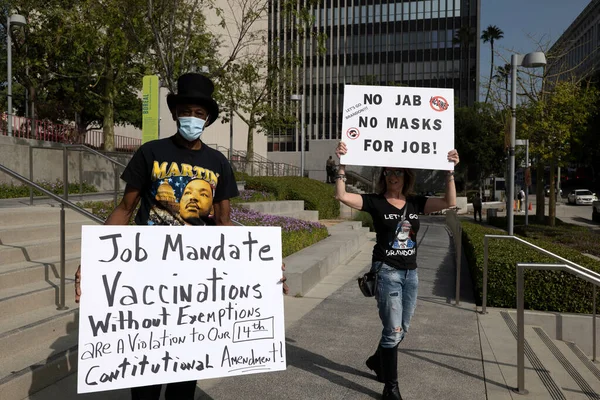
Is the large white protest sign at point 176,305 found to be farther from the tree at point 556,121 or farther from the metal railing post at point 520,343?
the tree at point 556,121

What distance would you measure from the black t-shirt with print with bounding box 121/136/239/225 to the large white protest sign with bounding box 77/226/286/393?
0.17 meters

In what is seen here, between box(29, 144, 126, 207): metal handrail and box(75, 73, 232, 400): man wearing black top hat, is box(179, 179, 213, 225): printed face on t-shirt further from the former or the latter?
box(29, 144, 126, 207): metal handrail

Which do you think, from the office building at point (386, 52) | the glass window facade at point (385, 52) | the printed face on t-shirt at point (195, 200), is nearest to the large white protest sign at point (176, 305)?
the printed face on t-shirt at point (195, 200)

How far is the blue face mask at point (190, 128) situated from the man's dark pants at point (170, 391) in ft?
4.44

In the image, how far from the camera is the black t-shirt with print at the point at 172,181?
2.88m

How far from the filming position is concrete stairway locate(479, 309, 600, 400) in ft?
13.8

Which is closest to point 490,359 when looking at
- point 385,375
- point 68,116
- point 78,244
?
point 385,375

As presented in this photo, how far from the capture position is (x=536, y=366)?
15.9 feet

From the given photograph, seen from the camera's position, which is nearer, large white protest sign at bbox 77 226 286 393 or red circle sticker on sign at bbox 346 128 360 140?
large white protest sign at bbox 77 226 286 393

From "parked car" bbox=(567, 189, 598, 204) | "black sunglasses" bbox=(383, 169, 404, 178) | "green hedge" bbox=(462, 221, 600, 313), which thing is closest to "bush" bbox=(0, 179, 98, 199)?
"green hedge" bbox=(462, 221, 600, 313)

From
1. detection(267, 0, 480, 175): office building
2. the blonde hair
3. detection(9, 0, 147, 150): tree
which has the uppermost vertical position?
detection(267, 0, 480, 175): office building

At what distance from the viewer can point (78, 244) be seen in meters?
6.61

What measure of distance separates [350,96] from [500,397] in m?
2.62

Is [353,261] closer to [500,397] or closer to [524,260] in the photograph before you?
[524,260]
